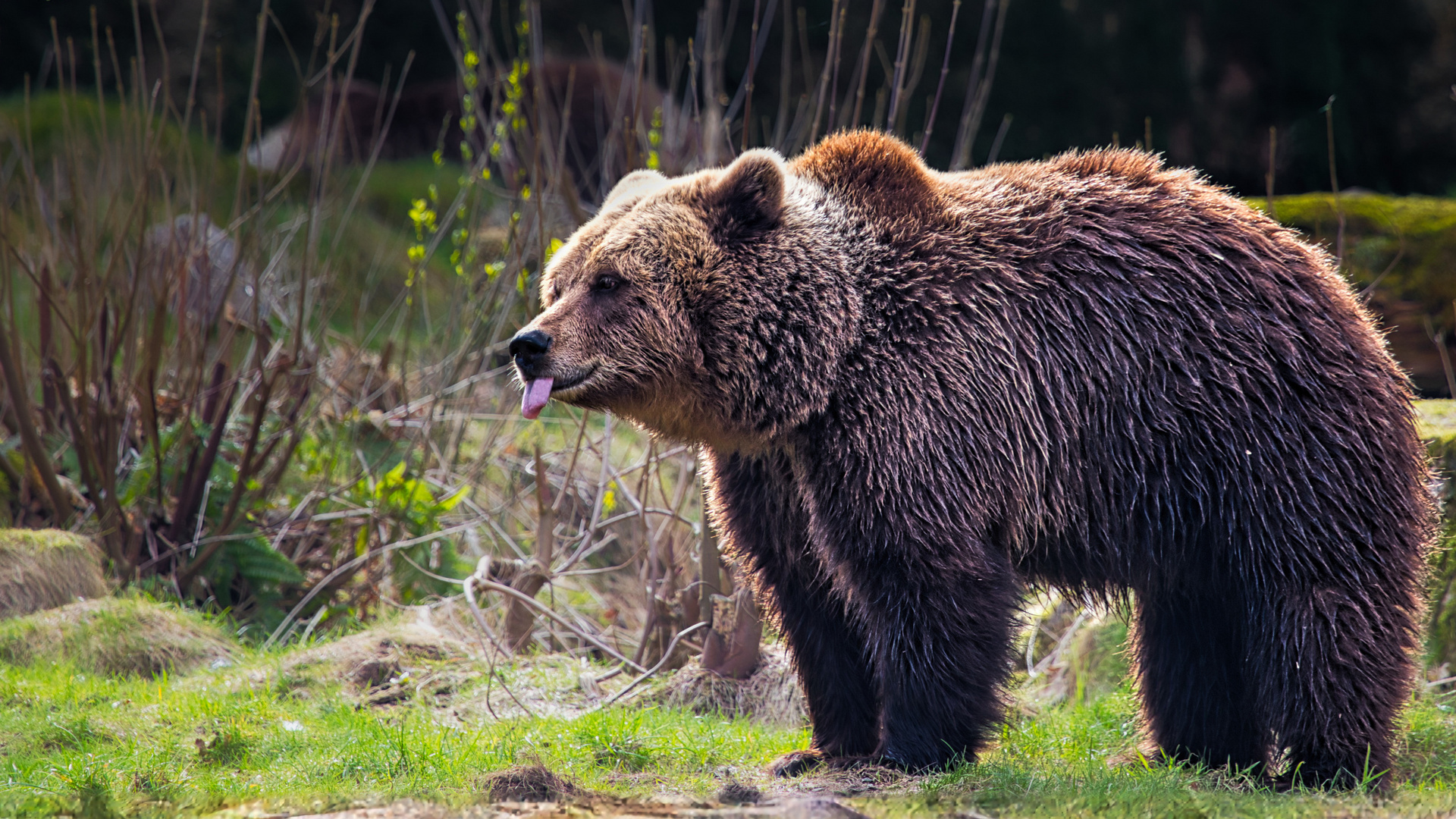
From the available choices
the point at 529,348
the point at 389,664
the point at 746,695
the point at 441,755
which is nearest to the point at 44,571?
the point at 389,664

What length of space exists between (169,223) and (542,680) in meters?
3.03

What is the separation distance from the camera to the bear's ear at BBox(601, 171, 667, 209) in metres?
4.36

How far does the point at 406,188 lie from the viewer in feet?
45.6

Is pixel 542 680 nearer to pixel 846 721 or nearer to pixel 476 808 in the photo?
pixel 846 721

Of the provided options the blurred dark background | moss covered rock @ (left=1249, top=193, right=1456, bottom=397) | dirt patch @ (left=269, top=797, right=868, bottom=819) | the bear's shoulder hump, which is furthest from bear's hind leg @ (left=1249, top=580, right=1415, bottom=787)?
the blurred dark background

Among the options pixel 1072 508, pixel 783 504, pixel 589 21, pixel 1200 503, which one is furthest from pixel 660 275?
pixel 589 21

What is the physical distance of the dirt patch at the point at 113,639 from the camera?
559cm

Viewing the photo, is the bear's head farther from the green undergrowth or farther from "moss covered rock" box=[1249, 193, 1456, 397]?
A: "moss covered rock" box=[1249, 193, 1456, 397]

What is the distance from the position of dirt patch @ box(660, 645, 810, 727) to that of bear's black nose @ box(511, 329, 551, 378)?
7.17 feet

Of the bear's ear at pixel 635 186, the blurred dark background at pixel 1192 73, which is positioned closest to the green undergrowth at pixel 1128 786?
the bear's ear at pixel 635 186

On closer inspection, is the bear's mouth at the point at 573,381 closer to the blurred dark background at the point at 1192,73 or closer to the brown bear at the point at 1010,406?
the brown bear at the point at 1010,406

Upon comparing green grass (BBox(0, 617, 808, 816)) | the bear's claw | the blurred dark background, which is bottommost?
green grass (BBox(0, 617, 808, 816))

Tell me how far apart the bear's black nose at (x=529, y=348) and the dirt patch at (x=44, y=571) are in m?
3.39

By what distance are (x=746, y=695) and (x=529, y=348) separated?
2407 mm
